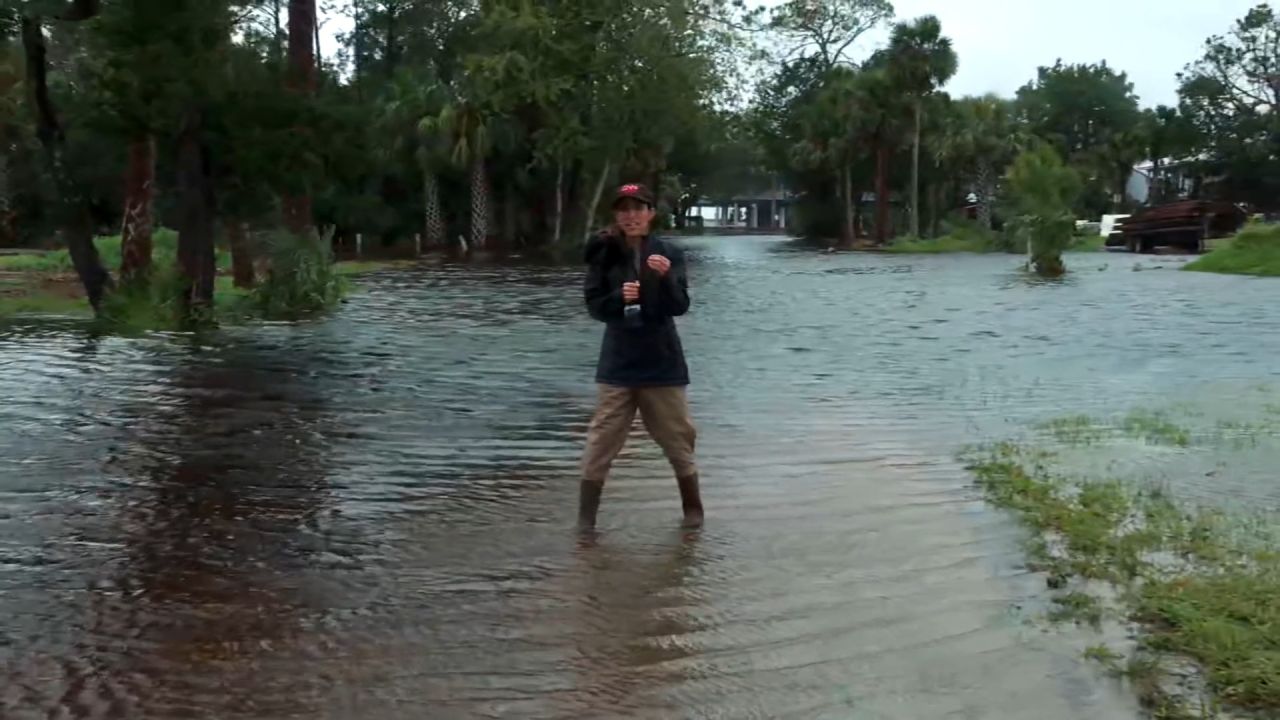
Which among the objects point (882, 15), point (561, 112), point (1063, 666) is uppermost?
point (882, 15)

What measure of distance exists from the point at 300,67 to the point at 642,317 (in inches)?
Answer: 457

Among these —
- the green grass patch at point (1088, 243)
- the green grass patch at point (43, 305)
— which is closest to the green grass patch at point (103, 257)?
the green grass patch at point (43, 305)

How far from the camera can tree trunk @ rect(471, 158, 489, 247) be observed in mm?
53750

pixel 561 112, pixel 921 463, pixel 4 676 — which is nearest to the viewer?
pixel 4 676

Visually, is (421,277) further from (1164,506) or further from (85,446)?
(1164,506)

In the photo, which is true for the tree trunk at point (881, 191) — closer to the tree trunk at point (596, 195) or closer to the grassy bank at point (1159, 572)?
the tree trunk at point (596, 195)

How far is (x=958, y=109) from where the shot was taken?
213 ft

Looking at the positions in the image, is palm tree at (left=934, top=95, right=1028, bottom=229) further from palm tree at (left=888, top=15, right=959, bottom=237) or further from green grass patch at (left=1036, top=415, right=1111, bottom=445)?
green grass patch at (left=1036, top=415, right=1111, bottom=445)

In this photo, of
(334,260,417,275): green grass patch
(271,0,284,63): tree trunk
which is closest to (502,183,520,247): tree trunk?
(334,260,417,275): green grass patch

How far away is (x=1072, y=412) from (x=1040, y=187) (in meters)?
25.0

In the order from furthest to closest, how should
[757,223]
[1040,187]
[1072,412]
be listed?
1. [757,223]
2. [1040,187]
3. [1072,412]

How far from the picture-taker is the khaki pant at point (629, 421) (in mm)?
6562

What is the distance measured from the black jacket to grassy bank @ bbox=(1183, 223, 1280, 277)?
104ft

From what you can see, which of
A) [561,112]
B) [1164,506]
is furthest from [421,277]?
[1164,506]
